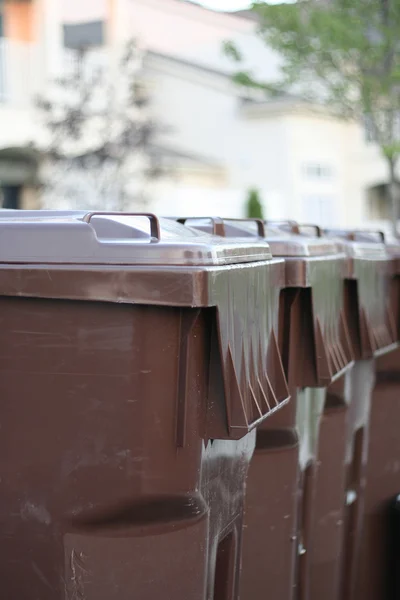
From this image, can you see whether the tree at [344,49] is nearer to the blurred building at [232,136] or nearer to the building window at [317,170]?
the blurred building at [232,136]

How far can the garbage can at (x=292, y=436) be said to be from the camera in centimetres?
422

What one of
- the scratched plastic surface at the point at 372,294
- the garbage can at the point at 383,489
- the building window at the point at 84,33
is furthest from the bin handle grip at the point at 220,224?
the building window at the point at 84,33

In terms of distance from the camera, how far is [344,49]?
14.5m

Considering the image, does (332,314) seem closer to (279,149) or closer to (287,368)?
(287,368)

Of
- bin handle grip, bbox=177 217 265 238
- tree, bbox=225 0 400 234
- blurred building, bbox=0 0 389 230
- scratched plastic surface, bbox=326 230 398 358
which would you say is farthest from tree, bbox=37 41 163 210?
bin handle grip, bbox=177 217 265 238

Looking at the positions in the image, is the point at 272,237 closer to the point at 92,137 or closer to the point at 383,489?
the point at 383,489

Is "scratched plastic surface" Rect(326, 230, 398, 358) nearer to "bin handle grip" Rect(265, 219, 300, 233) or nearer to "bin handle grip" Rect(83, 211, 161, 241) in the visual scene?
"bin handle grip" Rect(265, 219, 300, 233)

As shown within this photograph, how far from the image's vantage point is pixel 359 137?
28172mm

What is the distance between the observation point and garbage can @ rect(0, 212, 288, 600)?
311 cm

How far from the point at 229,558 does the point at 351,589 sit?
192 cm

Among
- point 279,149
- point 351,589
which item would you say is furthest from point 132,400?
point 279,149

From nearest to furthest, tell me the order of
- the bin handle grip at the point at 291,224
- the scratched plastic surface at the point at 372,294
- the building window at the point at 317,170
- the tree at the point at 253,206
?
the scratched plastic surface at the point at 372,294 → the bin handle grip at the point at 291,224 → the tree at the point at 253,206 → the building window at the point at 317,170

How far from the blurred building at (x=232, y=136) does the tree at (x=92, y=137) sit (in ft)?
12.7

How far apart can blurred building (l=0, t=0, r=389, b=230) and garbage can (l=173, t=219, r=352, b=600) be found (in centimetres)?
1705
